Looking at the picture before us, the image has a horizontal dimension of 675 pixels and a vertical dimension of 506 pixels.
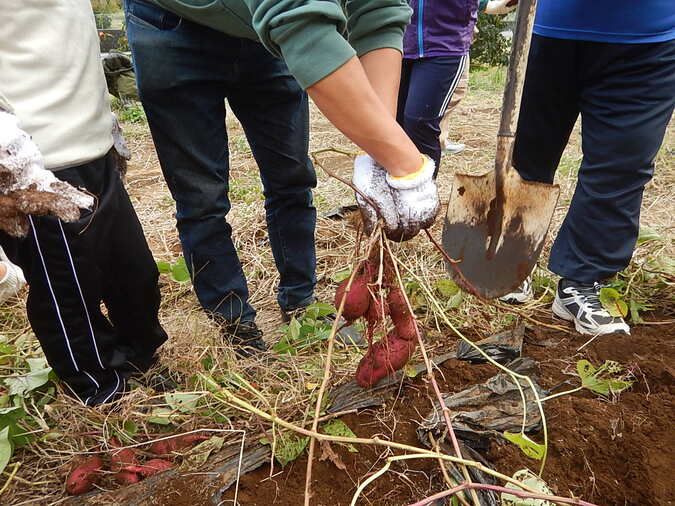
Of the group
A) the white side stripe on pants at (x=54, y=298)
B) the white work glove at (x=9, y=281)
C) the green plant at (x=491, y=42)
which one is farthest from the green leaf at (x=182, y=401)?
the green plant at (x=491, y=42)

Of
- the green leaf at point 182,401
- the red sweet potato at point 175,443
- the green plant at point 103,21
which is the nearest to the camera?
the red sweet potato at point 175,443

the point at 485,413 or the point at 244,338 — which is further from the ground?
the point at 485,413

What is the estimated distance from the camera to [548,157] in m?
1.85

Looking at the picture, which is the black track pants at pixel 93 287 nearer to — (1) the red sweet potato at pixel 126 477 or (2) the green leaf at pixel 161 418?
(2) the green leaf at pixel 161 418

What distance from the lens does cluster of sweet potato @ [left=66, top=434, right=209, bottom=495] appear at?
3.92 feet

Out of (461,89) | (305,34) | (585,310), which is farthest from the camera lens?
(461,89)

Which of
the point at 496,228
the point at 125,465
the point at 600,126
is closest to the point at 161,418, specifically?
the point at 125,465

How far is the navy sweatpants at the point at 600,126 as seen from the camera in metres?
1.51

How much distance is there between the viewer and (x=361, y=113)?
972mm

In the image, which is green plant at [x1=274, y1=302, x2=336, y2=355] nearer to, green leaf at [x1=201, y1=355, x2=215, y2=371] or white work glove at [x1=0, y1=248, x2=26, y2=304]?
green leaf at [x1=201, y1=355, x2=215, y2=371]

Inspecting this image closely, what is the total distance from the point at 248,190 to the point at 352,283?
230cm

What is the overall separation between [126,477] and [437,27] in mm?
2141

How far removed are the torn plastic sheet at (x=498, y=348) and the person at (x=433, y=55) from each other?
116 cm

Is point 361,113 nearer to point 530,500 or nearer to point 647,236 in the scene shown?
point 530,500
